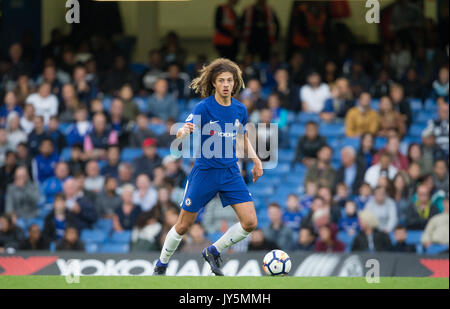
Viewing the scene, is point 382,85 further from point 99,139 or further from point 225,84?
point 225,84

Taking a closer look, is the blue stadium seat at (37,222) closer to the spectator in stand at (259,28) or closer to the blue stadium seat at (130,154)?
the blue stadium seat at (130,154)

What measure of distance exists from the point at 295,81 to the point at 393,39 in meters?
2.38

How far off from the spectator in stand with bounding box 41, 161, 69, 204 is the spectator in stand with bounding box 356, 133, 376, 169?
5.02 meters

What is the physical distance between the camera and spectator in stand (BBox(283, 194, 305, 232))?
585 inches

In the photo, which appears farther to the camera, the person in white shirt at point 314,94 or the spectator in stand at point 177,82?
the spectator in stand at point 177,82

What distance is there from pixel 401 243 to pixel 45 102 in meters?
7.07

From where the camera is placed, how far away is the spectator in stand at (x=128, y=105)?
1680cm

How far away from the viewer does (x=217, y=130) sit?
28.9 ft

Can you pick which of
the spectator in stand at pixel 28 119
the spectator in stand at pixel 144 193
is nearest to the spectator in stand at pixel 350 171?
the spectator in stand at pixel 144 193

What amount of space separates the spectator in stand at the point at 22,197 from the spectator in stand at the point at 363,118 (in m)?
5.69

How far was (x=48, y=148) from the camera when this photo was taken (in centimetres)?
1625

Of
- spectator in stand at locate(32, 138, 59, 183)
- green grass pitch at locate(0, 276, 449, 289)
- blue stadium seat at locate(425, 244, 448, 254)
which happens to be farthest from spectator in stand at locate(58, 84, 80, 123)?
green grass pitch at locate(0, 276, 449, 289)

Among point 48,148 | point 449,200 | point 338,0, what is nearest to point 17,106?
point 48,148

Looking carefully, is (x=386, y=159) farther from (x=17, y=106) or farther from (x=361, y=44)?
(x=17, y=106)
